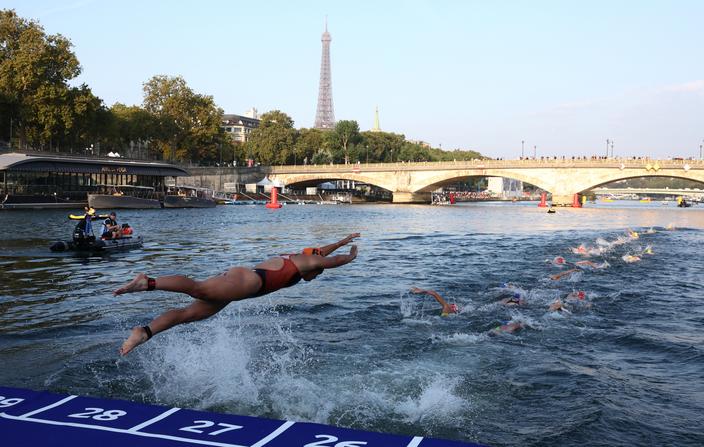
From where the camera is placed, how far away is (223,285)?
26.5 feet

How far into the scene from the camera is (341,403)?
9297mm

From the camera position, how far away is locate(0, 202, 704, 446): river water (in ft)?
29.8

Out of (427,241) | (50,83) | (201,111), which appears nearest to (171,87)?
(201,111)

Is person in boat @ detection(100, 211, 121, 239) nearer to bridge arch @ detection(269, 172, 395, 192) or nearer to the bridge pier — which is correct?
bridge arch @ detection(269, 172, 395, 192)

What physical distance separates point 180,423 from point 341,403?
3.09 metres

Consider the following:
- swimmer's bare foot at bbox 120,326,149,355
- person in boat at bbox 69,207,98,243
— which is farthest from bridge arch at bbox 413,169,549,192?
swimmer's bare foot at bbox 120,326,149,355

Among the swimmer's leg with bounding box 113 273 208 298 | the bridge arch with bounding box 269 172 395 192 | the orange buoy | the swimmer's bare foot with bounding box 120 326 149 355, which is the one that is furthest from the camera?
the bridge arch with bounding box 269 172 395 192

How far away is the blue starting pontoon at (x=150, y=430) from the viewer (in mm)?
6207

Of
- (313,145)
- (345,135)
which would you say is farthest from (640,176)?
(313,145)

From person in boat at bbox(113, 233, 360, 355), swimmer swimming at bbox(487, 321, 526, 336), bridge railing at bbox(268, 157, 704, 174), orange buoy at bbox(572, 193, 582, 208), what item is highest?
bridge railing at bbox(268, 157, 704, 174)

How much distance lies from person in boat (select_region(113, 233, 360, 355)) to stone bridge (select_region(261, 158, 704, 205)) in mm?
90353

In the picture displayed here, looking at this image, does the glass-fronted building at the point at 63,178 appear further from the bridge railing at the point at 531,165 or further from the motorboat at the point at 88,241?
the motorboat at the point at 88,241

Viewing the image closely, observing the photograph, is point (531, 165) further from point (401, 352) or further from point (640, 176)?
point (401, 352)

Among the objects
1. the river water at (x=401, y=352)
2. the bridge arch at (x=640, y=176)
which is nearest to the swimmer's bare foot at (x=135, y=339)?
the river water at (x=401, y=352)
